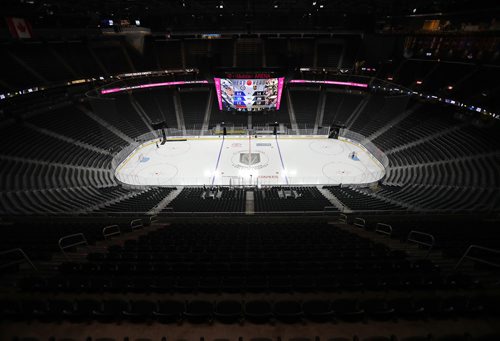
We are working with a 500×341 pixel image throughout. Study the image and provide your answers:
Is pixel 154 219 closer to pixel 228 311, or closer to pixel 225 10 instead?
pixel 228 311

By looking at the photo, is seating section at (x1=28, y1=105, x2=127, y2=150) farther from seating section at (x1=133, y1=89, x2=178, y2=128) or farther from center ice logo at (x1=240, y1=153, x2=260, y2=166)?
center ice logo at (x1=240, y1=153, x2=260, y2=166)

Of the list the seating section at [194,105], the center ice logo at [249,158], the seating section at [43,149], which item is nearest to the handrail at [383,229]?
the center ice logo at [249,158]

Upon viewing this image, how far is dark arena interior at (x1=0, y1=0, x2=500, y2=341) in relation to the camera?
580 cm

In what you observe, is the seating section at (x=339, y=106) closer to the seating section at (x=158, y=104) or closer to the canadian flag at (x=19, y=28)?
the seating section at (x=158, y=104)

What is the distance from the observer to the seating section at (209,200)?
18.2 meters

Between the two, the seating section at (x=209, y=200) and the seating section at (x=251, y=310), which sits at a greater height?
the seating section at (x=209, y=200)

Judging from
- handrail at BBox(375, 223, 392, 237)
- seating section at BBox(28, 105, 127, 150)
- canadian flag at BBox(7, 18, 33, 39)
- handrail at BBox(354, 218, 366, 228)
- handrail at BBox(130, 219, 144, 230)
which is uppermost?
canadian flag at BBox(7, 18, 33, 39)

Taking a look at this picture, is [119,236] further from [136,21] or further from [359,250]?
[136,21]

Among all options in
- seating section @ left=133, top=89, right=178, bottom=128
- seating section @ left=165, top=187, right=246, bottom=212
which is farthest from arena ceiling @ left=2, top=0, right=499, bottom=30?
seating section @ left=165, top=187, right=246, bottom=212

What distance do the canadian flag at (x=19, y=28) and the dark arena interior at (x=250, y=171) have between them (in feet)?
0.88

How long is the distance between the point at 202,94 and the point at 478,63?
35238 millimetres

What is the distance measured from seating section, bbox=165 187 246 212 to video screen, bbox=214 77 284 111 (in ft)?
53.9

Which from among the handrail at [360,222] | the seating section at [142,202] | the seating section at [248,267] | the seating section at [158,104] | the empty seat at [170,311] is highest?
the seating section at [158,104]

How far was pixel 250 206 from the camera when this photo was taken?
19.0 m
